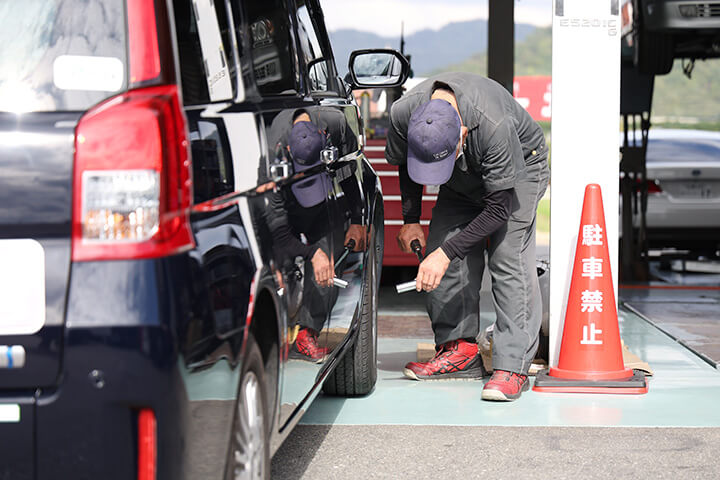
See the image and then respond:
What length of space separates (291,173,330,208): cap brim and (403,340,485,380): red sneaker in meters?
1.87

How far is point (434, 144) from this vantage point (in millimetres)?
4156

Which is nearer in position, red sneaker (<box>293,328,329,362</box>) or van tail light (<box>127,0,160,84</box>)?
van tail light (<box>127,0,160,84</box>)

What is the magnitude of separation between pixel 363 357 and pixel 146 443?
8.85ft

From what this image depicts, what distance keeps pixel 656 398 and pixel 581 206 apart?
1002 millimetres

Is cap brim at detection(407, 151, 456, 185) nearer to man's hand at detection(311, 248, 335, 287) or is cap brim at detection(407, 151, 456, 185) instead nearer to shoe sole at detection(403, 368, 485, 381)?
man's hand at detection(311, 248, 335, 287)

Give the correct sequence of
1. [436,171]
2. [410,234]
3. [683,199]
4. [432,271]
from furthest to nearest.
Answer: [683,199] < [410,234] < [432,271] < [436,171]

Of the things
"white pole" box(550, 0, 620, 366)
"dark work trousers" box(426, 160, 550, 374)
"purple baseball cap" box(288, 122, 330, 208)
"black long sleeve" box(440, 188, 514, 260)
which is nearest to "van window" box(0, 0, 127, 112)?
"purple baseball cap" box(288, 122, 330, 208)

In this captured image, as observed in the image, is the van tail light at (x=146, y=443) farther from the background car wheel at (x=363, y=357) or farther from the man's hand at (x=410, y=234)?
the man's hand at (x=410, y=234)

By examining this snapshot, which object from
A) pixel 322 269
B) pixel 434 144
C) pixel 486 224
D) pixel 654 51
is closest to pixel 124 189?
pixel 322 269

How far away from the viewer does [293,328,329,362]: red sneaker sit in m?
3.05

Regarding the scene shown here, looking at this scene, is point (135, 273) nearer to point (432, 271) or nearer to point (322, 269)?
point (322, 269)

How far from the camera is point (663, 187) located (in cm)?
1050

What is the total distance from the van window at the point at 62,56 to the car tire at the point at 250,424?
0.71m

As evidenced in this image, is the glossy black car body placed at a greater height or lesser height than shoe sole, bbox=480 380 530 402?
greater
